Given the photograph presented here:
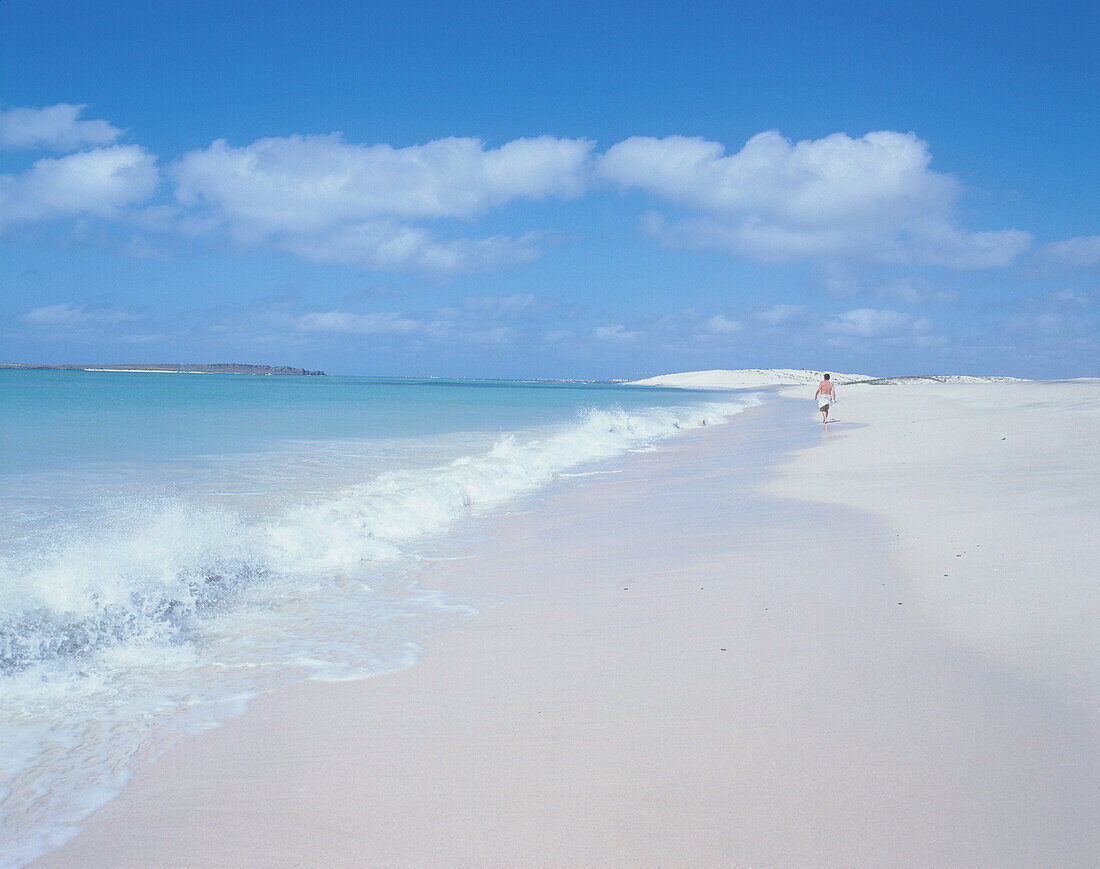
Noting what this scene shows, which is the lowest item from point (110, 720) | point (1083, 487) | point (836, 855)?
point (110, 720)

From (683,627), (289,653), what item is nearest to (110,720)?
(289,653)

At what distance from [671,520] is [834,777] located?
5443mm

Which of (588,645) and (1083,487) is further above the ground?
(1083,487)

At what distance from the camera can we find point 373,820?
106 inches

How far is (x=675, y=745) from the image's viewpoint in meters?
3.11

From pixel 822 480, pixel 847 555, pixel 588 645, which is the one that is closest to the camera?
pixel 588 645

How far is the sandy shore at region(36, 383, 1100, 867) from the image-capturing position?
8.25 ft

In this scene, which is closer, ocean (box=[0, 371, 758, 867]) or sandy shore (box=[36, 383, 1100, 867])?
sandy shore (box=[36, 383, 1100, 867])

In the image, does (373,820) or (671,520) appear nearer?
(373,820)

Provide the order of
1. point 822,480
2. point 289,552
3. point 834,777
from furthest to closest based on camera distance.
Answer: point 822,480, point 289,552, point 834,777

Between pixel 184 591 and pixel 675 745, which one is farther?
pixel 184 591

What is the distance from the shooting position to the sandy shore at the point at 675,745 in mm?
2514

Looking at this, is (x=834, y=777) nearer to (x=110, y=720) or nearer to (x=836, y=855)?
(x=836, y=855)

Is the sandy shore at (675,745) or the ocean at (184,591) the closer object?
the sandy shore at (675,745)
